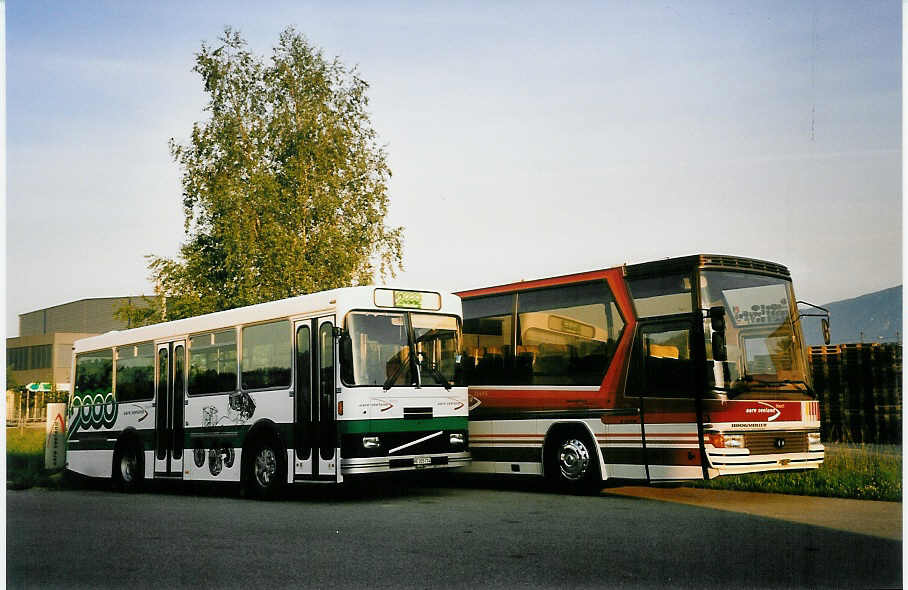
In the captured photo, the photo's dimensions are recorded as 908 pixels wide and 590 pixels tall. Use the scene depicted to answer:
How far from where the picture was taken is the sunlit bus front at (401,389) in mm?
12367

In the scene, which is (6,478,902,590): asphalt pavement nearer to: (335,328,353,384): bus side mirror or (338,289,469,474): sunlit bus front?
(338,289,469,474): sunlit bus front

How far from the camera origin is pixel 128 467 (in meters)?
15.7

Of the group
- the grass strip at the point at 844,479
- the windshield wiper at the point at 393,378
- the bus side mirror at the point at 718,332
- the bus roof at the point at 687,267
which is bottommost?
the grass strip at the point at 844,479

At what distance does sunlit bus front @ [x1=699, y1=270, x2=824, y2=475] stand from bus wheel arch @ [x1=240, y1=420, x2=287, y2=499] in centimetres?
521

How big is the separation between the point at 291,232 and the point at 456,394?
4.10 m

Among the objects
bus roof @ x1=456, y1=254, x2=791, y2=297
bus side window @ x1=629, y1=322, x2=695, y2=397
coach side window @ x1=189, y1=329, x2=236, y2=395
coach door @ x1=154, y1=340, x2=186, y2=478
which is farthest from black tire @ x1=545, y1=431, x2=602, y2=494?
coach door @ x1=154, y1=340, x2=186, y2=478

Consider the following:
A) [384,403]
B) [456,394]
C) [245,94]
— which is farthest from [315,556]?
[245,94]

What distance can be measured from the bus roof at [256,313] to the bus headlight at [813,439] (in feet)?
15.2

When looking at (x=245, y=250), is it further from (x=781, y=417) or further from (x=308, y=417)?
(x=781, y=417)

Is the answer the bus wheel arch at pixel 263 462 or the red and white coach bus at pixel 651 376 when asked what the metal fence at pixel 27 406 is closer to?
the bus wheel arch at pixel 263 462

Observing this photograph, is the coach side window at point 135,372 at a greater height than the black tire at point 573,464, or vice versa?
the coach side window at point 135,372

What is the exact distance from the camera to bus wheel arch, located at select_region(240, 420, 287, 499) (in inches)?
517

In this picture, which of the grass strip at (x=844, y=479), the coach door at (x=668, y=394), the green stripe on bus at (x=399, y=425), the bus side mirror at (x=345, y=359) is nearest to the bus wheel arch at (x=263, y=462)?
the green stripe on bus at (x=399, y=425)

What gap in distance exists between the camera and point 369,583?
324 inches
